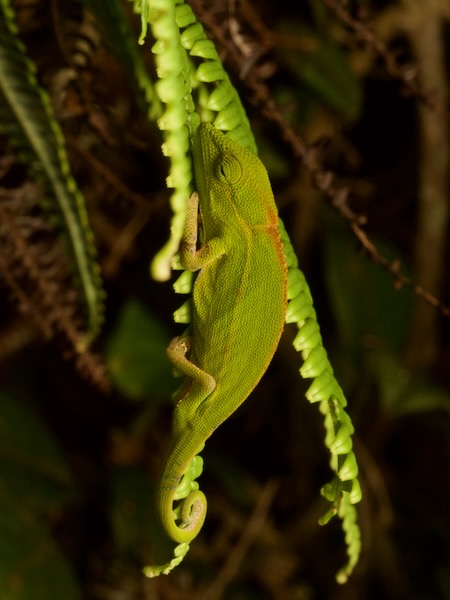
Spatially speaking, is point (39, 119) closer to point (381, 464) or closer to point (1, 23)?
point (1, 23)

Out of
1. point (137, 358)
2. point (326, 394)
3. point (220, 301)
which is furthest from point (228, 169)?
point (137, 358)

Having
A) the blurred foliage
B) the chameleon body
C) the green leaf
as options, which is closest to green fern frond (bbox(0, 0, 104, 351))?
the chameleon body

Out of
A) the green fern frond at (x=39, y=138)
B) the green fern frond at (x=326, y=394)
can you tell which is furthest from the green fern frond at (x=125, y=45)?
the green fern frond at (x=326, y=394)

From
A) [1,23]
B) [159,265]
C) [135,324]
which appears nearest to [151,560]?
[135,324]

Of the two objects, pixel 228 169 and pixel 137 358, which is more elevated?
pixel 228 169

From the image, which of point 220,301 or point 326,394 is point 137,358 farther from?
point 326,394

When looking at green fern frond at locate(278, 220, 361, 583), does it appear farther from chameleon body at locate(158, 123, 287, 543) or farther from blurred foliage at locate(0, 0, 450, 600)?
blurred foliage at locate(0, 0, 450, 600)

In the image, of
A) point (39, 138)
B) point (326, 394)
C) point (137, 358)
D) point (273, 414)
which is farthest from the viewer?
point (273, 414)
